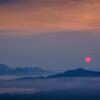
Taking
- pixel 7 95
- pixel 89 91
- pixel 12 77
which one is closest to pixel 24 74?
pixel 12 77

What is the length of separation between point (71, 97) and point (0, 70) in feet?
2.85

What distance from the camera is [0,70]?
8.82 ft

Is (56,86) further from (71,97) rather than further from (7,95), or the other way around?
(7,95)

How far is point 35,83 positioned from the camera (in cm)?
276

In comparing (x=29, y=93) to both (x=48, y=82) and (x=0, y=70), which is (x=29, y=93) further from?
(x=0, y=70)

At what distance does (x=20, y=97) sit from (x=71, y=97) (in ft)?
1.97

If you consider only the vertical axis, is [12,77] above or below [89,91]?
above

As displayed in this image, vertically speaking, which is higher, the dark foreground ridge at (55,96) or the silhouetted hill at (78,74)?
the silhouetted hill at (78,74)

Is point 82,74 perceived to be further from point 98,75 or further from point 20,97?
point 20,97

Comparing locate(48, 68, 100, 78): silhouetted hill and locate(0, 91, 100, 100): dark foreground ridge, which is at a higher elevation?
locate(48, 68, 100, 78): silhouetted hill

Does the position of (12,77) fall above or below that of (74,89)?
above

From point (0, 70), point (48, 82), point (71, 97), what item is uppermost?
point (0, 70)

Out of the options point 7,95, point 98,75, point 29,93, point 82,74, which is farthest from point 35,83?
point 98,75

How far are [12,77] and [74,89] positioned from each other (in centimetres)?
73
